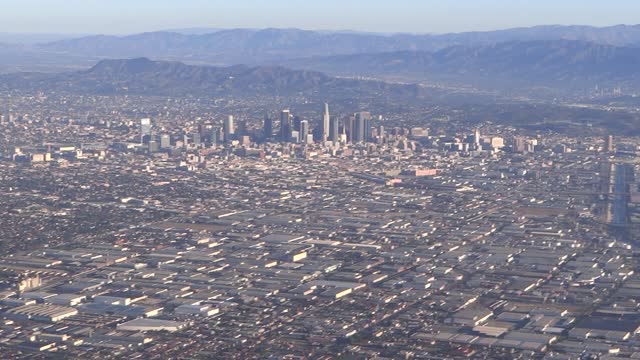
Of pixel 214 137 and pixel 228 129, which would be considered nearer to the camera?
pixel 214 137

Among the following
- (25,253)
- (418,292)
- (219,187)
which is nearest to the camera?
(418,292)

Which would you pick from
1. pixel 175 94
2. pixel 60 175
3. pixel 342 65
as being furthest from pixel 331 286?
pixel 342 65

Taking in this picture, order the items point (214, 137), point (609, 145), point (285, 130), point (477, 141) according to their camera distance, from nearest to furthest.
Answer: point (609, 145) < point (214, 137) < point (477, 141) < point (285, 130)

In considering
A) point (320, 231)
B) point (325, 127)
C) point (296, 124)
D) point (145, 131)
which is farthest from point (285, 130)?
point (320, 231)

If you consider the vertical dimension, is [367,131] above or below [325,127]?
below

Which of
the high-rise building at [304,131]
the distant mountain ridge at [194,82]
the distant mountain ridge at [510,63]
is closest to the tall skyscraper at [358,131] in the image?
the high-rise building at [304,131]

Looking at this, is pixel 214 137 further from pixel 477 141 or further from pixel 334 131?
pixel 477 141

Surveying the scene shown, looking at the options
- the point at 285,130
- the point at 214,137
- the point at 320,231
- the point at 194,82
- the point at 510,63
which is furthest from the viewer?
the point at 510,63

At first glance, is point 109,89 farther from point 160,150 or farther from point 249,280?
point 249,280

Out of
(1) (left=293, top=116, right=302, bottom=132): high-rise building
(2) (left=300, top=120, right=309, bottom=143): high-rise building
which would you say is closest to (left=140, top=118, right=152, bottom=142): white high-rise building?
(1) (left=293, top=116, right=302, bottom=132): high-rise building
